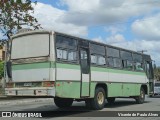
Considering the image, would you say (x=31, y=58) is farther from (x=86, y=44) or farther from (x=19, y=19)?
(x=19, y=19)

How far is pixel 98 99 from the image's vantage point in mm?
17484

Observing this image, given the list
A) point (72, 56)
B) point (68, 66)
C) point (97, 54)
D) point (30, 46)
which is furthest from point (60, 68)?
point (97, 54)

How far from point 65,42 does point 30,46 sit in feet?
4.79

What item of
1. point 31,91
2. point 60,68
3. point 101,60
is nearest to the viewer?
point 60,68

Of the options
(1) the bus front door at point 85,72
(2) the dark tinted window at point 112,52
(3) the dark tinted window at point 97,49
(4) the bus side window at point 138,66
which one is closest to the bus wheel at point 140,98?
(4) the bus side window at point 138,66

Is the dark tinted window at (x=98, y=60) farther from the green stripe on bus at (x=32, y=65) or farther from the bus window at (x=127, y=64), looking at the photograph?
the green stripe on bus at (x=32, y=65)

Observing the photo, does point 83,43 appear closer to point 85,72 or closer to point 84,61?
point 84,61

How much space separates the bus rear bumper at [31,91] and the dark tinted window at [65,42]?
6.08 feet

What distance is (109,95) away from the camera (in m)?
18.5

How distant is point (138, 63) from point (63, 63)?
8937 mm

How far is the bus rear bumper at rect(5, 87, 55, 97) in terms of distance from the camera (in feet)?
46.4

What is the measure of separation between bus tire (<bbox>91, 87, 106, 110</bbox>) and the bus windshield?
3.69m

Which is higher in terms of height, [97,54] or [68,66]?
[97,54]

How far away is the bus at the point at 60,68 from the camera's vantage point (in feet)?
47.7
